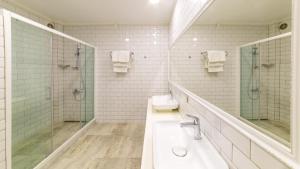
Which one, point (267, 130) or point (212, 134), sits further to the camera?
point (212, 134)

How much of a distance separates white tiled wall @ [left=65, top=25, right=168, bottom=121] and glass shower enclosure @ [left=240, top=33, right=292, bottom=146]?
12.9ft

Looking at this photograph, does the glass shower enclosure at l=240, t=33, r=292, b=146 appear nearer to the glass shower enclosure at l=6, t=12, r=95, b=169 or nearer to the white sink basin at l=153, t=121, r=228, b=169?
the white sink basin at l=153, t=121, r=228, b=169

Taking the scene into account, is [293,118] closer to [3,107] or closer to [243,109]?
[243,109]

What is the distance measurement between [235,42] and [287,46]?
46 cm

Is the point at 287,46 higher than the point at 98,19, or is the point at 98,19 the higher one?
the point at 98,19

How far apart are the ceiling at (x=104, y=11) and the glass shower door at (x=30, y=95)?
29.5 inches

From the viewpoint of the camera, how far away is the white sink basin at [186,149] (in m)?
1.13

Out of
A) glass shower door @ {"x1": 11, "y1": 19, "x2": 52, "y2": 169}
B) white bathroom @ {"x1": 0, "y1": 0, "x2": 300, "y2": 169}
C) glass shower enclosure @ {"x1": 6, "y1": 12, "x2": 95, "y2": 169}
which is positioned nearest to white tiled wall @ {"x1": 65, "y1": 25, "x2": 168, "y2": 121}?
white bathroom @ {"x1": 0, "y1": 0, "x2": 300, "y2": 169}

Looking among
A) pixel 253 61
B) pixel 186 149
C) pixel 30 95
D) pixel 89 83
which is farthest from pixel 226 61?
pixel 89 83

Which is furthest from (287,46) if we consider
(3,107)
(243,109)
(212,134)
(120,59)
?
(120,59)

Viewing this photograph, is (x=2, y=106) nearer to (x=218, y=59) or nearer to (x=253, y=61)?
(x=218, y=59)

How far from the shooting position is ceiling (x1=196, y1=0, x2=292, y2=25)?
702 millimetres

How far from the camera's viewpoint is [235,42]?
1.10 m

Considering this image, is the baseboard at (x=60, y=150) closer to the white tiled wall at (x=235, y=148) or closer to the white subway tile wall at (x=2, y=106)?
the white subway tile wall at (x=2, y=106)
